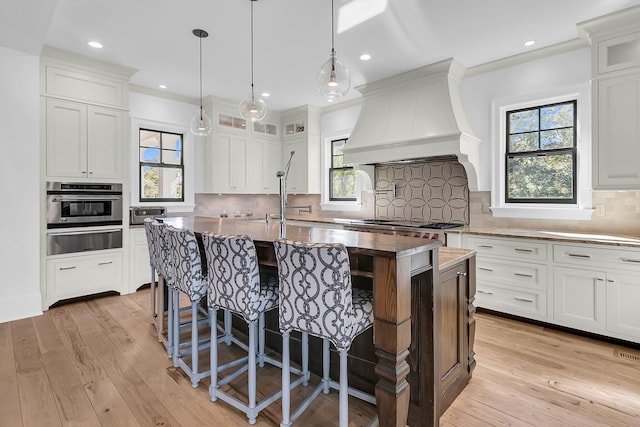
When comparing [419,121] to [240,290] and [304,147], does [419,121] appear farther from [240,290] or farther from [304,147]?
[240,290]

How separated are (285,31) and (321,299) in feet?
9.17

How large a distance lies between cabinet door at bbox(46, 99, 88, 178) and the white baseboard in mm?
1353

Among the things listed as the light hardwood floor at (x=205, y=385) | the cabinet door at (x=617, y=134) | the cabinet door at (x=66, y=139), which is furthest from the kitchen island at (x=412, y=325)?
the cabinet door at (x=66, y=139)

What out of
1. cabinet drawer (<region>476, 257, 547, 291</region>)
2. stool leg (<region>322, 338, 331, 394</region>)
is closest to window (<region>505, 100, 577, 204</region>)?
cabinet drawer (<region>476, 257, 547, 291</region>)

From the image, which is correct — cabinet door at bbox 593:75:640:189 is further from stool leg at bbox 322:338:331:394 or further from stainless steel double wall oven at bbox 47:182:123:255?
stainless steel double wall oven at bbox 47:182:123:255

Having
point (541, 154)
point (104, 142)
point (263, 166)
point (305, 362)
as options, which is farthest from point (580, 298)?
point (104, 142)

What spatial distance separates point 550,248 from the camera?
312cm

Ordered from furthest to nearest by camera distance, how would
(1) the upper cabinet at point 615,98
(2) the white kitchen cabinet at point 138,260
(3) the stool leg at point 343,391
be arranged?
1. (2) the white kitchen cabinet at point 138,260
2. (1) the upper cabinet at point 615,98
3. (3) the stool leg at point 343,391

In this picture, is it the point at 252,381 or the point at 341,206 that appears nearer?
the point at 252,381

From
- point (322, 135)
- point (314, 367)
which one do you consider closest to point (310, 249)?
point (314, 367)

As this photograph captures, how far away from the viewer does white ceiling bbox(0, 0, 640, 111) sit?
2.79 m

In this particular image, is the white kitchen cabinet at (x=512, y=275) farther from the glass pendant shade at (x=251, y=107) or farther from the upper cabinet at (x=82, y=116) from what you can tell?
the upper cabinet at (x=82, y=116)

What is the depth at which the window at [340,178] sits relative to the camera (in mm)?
5762

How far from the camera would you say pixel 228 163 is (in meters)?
5.59
